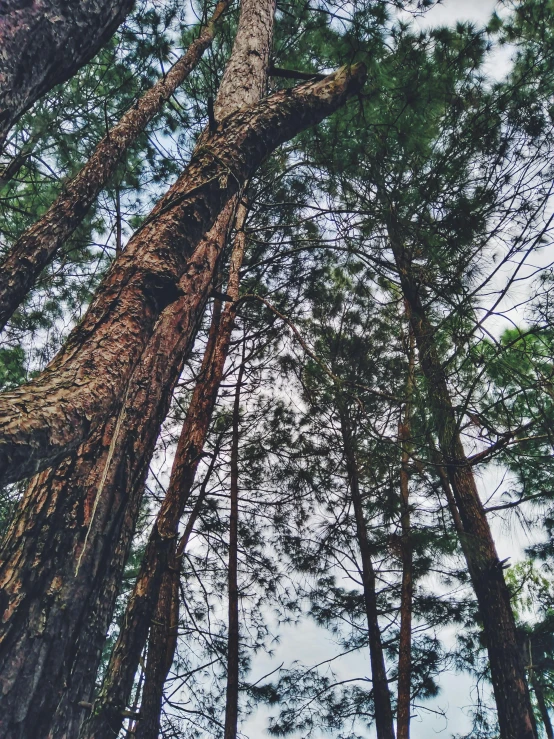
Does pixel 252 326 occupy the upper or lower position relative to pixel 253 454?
upper

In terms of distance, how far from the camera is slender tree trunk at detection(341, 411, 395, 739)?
528cm

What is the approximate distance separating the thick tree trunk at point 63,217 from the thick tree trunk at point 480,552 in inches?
77.1

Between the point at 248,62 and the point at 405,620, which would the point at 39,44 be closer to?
the point at 248,62

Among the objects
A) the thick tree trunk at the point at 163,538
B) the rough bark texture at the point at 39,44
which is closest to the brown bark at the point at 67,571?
the rough bark texture at the point at 39,44

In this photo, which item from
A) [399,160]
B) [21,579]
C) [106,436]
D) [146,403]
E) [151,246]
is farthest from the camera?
[399,160]

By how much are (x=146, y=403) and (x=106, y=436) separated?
23 cm

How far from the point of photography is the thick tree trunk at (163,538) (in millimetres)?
2492

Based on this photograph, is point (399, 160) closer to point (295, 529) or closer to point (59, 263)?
point (59, 263)

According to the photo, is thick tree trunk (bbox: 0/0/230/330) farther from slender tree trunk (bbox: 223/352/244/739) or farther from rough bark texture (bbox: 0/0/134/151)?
slender tree trunk (bbox: 223/352/244/739)

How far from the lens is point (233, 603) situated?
5.07m

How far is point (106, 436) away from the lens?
1760 millimetres

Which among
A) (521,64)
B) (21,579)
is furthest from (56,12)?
(521,64)

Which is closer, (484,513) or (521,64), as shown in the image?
(521,64)

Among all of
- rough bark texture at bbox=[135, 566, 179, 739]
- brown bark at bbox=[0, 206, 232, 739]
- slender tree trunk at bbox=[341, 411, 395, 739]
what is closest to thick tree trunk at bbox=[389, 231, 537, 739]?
slender tree trunk at bbox=[341, 411, 395, 739]
